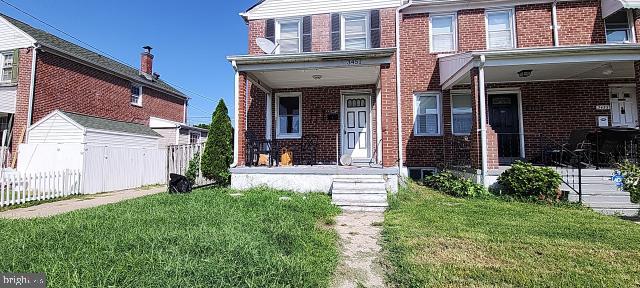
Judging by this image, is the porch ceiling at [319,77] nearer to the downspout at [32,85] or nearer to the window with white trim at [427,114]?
the window with white trim at [427,114]

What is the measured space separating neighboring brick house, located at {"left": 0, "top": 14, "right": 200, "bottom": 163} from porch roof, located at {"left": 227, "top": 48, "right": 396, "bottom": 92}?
10.3m

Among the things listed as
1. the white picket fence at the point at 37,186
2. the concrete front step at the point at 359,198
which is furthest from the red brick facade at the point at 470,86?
the white picket fence at the point at 37,186

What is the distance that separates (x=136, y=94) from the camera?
64.5ft

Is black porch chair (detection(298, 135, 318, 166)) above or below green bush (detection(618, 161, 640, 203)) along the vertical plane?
above

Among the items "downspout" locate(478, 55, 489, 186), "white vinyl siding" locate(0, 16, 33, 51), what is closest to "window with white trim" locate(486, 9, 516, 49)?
"downspout" locate(478, 55, 489, 186)

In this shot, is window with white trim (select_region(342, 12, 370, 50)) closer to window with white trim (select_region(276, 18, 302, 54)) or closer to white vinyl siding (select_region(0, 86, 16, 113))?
window with white trim (select_region(276, 18, 302, 54))

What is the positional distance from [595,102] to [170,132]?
1913 cm

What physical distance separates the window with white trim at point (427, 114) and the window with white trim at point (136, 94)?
54.1 ft

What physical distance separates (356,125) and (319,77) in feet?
7.38

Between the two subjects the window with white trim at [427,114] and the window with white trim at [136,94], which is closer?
the window with white trim at [427,114]

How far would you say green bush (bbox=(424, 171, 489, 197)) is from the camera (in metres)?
7.89

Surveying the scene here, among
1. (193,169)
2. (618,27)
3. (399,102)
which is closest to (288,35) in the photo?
(399,102)

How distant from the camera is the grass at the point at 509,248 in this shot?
2.96 meters

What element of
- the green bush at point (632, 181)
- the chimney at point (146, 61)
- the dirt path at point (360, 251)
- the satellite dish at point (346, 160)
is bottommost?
the dirt path at point (360, 251)
